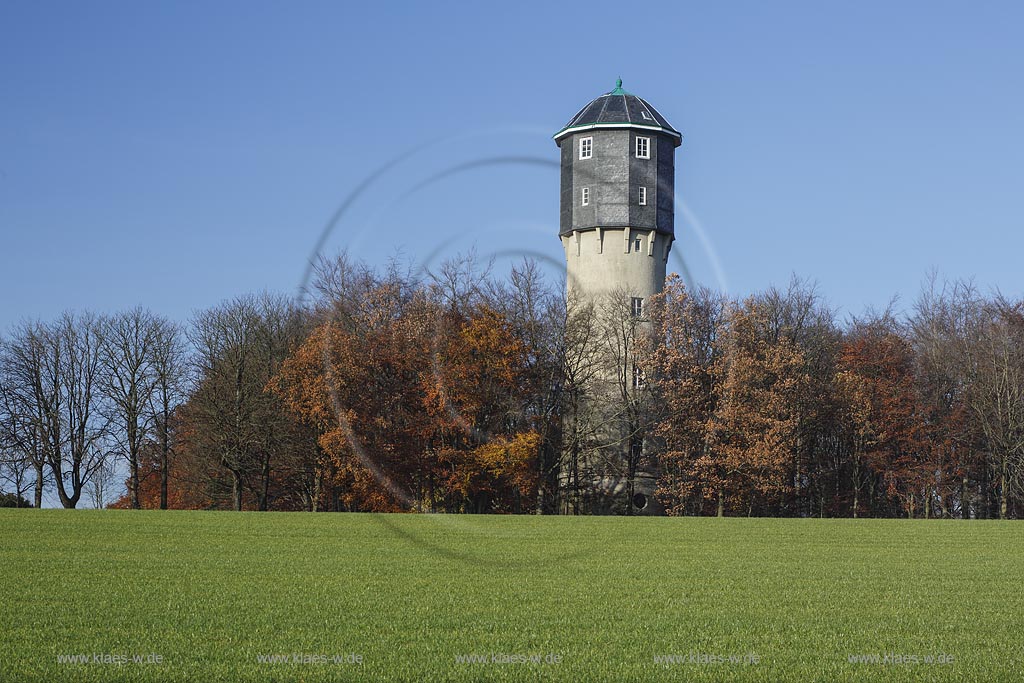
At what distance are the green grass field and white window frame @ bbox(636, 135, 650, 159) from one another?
1575 inches

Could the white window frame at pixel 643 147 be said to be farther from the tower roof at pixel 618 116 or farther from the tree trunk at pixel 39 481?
the tree trunk at pixel 39 481

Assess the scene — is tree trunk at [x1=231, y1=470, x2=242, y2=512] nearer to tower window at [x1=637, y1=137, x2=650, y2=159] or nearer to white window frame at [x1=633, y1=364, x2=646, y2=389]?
white window frame at [x1=633, y1=364, x2=646, y2=389]

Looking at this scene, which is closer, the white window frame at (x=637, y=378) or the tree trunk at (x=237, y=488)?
the white window frame at (x=637, y=378)

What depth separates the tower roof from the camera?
A: 77375 millimetres

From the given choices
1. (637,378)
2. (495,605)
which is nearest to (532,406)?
(637,378)

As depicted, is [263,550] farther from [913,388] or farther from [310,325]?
[913,388]

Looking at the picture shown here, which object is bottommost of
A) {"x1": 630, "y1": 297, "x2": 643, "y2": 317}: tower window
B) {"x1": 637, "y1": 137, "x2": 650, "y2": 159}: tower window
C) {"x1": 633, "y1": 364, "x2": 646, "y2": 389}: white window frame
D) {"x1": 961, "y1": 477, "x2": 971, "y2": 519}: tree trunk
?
{"x1": 961, "y1": 477, "x2": 971, "y2": 519}: tree trunk

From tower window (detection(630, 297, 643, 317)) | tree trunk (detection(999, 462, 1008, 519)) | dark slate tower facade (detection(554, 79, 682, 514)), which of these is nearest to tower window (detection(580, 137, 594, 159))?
dark slate tower facade (detection(554, 79, 682, 514))

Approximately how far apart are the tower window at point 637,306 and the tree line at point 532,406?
199 mm

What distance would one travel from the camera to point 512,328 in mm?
67062

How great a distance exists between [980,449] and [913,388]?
224 inches

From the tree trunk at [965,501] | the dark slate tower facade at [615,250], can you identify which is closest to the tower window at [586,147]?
the dark slate tower facade at [615,250]

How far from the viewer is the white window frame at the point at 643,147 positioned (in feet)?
255

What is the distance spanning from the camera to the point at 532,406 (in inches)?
2751
